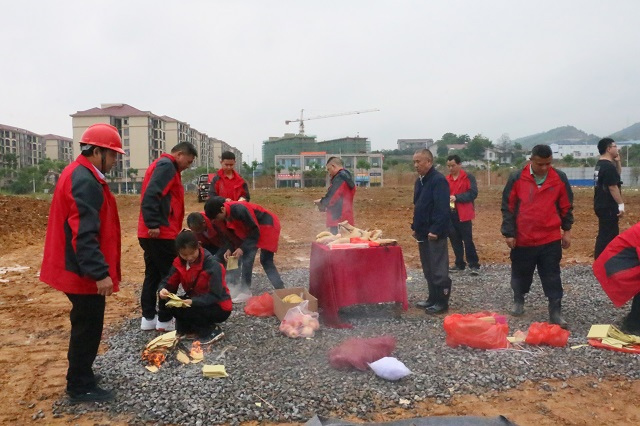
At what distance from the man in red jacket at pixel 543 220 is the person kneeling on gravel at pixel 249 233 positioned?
9.21 feet

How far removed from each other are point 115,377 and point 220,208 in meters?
2.30

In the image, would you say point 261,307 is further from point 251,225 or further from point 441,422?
point 441,422

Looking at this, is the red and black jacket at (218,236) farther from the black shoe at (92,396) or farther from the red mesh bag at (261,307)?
the black shoe at (92,396)

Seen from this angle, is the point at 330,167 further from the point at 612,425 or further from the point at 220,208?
the point at 612,425

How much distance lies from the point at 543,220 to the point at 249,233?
3361 mm

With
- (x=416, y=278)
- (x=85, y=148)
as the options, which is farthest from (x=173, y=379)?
(x=416, y=278)

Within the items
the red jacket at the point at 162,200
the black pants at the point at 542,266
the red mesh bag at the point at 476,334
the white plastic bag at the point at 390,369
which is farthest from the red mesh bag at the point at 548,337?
the red jacket at the point at 162,200

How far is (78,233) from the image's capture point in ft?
11.0

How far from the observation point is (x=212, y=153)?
9831 cm

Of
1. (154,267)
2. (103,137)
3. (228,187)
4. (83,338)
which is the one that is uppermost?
(103,137)

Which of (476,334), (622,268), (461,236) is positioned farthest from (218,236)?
(622,268)

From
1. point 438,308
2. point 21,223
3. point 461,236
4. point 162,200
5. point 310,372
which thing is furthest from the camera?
point 21,223

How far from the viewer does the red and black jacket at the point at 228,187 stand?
24.9 ft

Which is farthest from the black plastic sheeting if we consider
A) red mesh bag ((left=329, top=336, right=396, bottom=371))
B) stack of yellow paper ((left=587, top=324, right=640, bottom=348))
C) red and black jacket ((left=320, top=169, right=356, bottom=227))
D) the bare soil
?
red and black jacket ((left=320, top=169, right=356, bottom=227))
